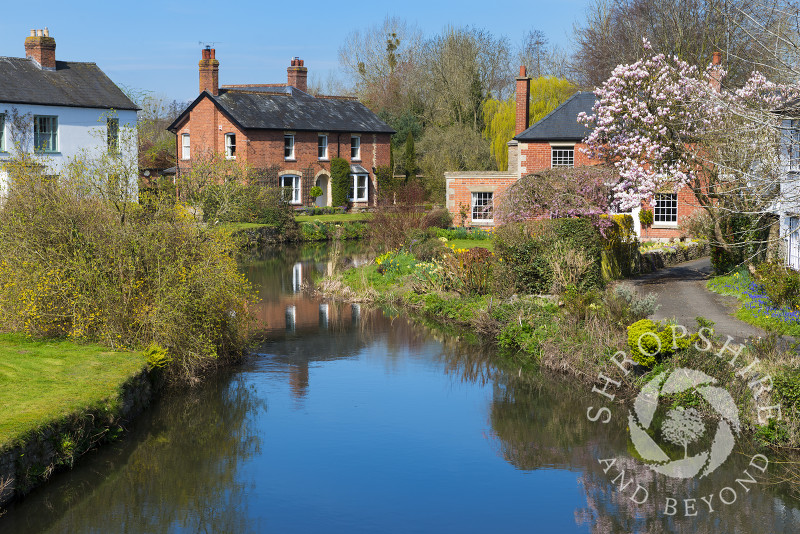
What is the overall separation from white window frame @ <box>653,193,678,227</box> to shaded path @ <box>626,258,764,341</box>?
6.47 meters

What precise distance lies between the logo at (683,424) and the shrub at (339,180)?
38.8 meters

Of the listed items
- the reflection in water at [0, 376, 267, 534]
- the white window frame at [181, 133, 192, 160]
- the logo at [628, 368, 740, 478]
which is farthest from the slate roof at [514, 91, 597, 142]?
the reflection in water at [0, 376, 267, 534]

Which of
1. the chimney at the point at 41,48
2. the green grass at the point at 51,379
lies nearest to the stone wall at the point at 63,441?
the green grass at the point at 51,379

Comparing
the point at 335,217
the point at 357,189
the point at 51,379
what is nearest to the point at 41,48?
the point at 335,217

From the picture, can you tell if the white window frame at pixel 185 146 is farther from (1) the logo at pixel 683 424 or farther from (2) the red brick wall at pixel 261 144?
(1) the logo at pixel 683 424

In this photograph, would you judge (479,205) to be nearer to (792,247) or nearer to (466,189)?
(466,189)

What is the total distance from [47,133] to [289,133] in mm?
14761

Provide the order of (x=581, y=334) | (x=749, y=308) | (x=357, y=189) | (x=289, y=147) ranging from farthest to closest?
1. (x=357, y=189)
2. (x=289, y=147)
3. (x=749, y=308)
4. (x=581, y=334)

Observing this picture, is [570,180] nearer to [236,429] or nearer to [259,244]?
[236,429]

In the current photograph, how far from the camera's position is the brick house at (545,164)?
34.6 meters

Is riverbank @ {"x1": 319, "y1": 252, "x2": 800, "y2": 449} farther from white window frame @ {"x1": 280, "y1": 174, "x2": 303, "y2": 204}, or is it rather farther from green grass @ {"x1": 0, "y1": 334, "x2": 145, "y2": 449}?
white window frame @ {"x1": 280, "y1": 174, "x2": 303, "y2": 204}

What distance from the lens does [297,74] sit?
53594mm

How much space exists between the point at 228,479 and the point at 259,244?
2965 centimetres

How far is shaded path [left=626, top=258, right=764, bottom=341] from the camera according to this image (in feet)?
54.9
